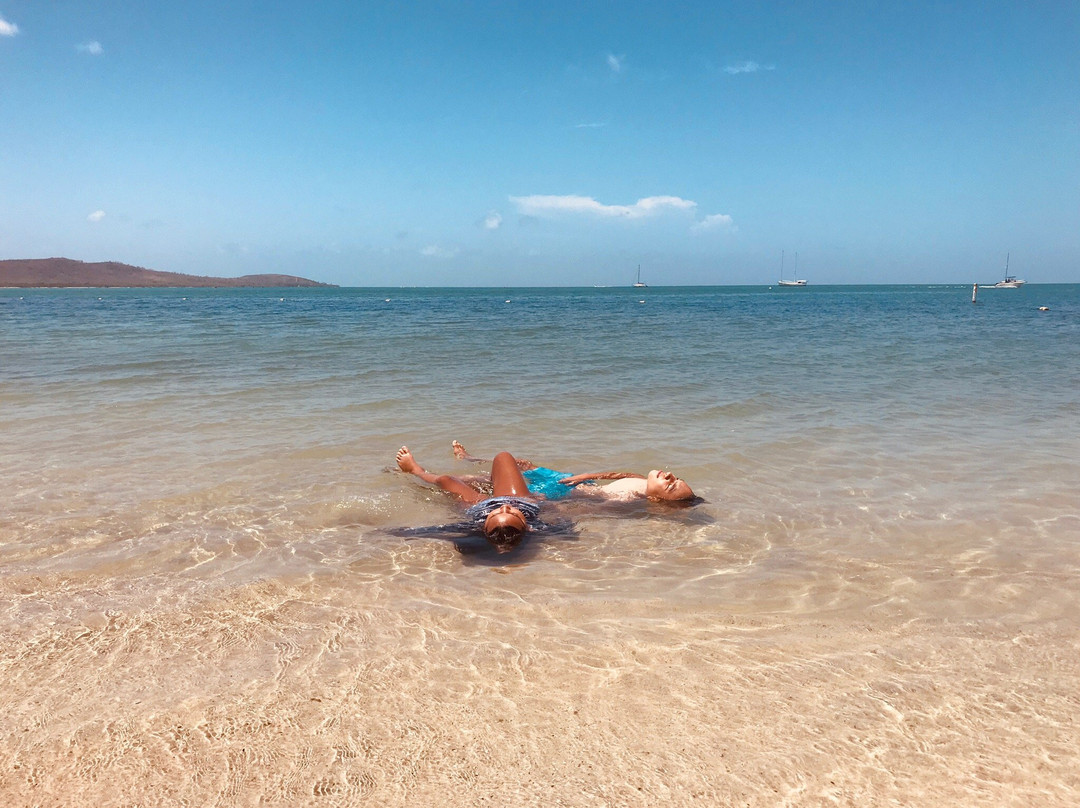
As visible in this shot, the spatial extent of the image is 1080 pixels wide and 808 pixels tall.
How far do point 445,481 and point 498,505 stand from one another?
1.15 metres

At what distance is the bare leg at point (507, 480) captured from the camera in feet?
20.1

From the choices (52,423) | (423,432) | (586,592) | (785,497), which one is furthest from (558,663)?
(52,423)

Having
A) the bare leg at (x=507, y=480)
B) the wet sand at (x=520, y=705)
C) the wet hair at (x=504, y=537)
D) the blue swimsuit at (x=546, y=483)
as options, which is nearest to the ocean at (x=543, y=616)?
the wet sand at (x=520, y=705)

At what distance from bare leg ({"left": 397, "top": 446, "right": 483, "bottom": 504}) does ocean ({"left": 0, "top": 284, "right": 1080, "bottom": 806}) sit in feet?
0.56

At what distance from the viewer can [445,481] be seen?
649 centimetres

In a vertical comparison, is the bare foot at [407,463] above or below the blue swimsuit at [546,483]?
above

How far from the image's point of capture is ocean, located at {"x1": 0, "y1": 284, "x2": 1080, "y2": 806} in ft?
8.59

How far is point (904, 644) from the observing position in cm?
366

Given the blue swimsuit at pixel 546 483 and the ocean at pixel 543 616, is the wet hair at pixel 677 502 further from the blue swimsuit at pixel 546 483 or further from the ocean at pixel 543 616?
the blue swimsuit at pixel 546 483

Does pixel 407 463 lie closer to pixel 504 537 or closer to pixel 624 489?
pixel 504 537

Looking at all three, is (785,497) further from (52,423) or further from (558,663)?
(52,423)

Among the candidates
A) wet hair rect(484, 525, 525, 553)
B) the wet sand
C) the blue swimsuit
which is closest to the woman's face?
the blue swimsuit

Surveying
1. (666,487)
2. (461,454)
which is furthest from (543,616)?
(461,454)

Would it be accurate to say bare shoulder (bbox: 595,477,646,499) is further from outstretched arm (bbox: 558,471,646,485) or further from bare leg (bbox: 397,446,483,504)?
bare leg (bbox: 397,446,483,504)
